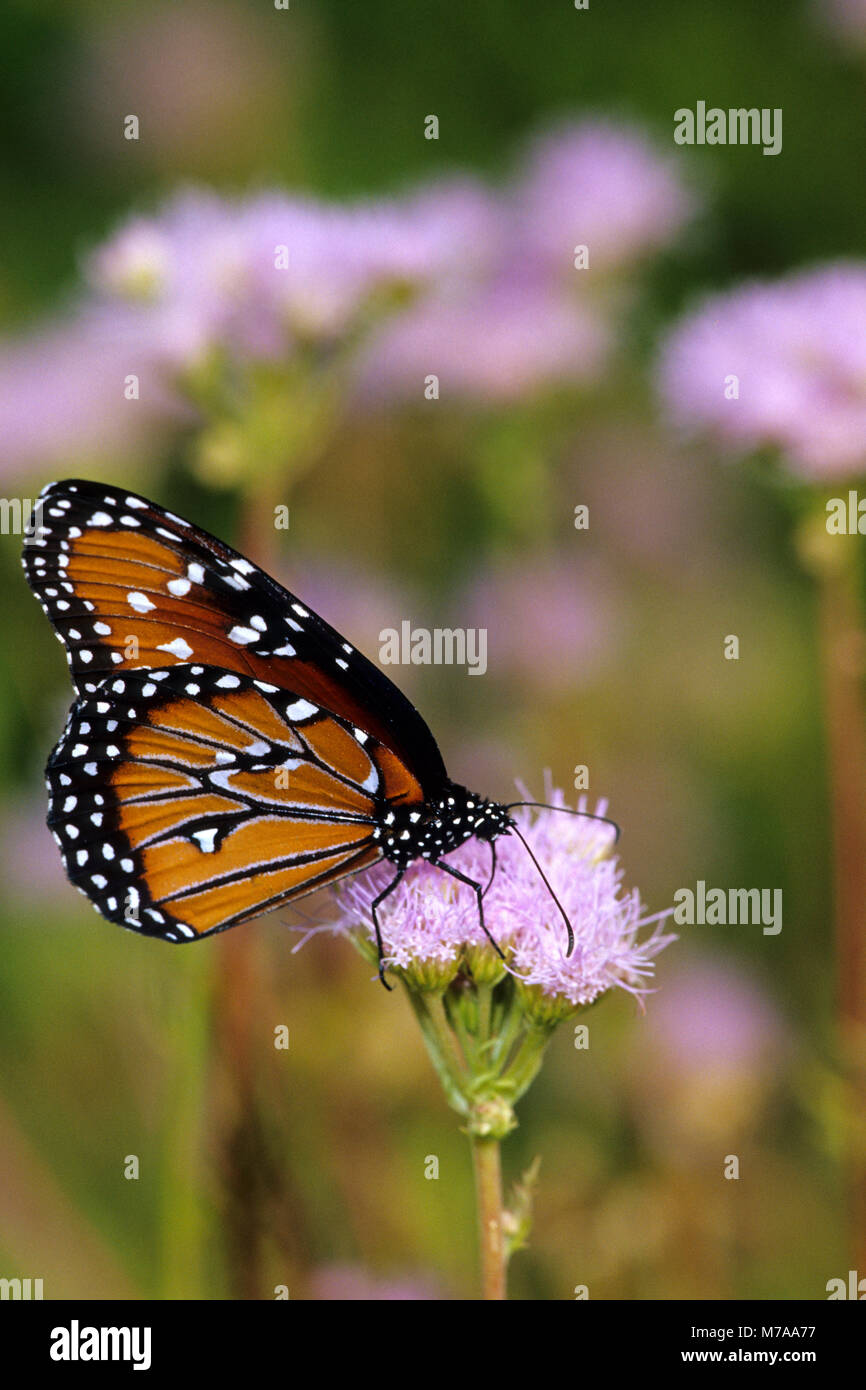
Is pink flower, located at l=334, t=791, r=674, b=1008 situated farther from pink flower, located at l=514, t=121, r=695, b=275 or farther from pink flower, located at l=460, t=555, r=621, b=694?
pink flower, located at l=514, t=121, r=695, b=275

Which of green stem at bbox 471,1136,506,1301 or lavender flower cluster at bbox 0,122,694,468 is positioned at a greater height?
lavender flower cluster at bbox 0,122,694,468

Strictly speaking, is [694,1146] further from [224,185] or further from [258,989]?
[224,185]

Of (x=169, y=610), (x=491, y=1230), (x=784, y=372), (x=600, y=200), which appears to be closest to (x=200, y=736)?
(x=169, y=610)

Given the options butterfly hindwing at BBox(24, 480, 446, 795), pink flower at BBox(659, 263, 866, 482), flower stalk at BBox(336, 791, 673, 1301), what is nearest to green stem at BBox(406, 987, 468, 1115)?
flower stalk at BBox(336, 791, 673, 1301)

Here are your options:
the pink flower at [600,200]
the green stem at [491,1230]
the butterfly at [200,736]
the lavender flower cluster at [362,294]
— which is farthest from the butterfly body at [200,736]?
the pink flower at [600,200]

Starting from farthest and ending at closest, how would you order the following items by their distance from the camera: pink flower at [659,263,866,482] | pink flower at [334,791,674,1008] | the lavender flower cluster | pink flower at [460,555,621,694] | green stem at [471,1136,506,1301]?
pink flower at [460,555,621,694], the lavender flower cluster, pink flower at [659,263,866,482], pink flower at [334,791,674,1008], green stem at [471,1136,506,1301]

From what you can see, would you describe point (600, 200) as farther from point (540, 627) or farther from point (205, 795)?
point (205, 795)
